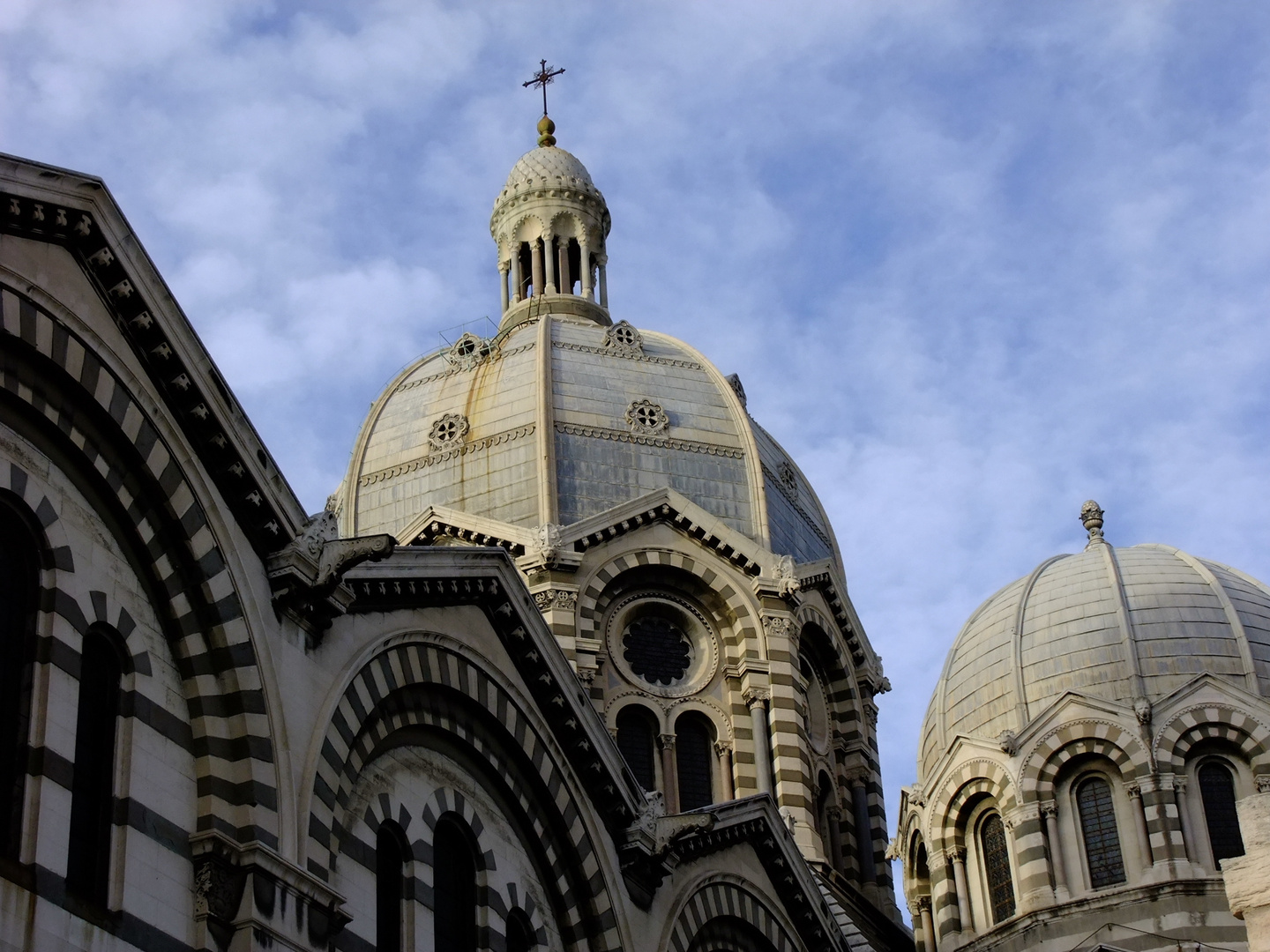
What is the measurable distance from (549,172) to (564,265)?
9.36 feet

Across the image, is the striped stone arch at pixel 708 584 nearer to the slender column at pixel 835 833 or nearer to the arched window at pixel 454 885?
the slender column at pixel 835 833

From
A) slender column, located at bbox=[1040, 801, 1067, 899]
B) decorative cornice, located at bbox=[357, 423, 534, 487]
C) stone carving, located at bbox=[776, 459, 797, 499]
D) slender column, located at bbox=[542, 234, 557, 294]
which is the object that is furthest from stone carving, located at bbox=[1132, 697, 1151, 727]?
slender column, located at bbox=[542, 234, 557, 294]

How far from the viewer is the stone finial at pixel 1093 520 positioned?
49.7 m

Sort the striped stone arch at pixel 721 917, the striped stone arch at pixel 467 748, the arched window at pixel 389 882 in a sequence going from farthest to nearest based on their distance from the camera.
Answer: the striped stone arch at pixel 721 917 → the arched window at pixel 389 882 → the striped stone arch at pixel 467 748

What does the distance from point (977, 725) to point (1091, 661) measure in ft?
9.04

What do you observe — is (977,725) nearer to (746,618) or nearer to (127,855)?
(746,618)

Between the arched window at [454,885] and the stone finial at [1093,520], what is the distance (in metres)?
26.6

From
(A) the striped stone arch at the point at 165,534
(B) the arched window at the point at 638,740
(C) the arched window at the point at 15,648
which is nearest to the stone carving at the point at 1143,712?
(B) the arched window at the point at 638,740

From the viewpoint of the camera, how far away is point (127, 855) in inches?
776

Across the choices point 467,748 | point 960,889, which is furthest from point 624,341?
point 467,748

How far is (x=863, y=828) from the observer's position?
4766 centimetres

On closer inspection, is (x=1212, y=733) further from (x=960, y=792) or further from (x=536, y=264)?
(x=536, y=264)

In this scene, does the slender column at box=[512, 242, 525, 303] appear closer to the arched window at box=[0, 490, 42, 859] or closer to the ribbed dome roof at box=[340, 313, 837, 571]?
the ribbed dome roof at box=[340, 313, 837, 571]

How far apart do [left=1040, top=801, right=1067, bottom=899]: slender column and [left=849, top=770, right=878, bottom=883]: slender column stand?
515cm
